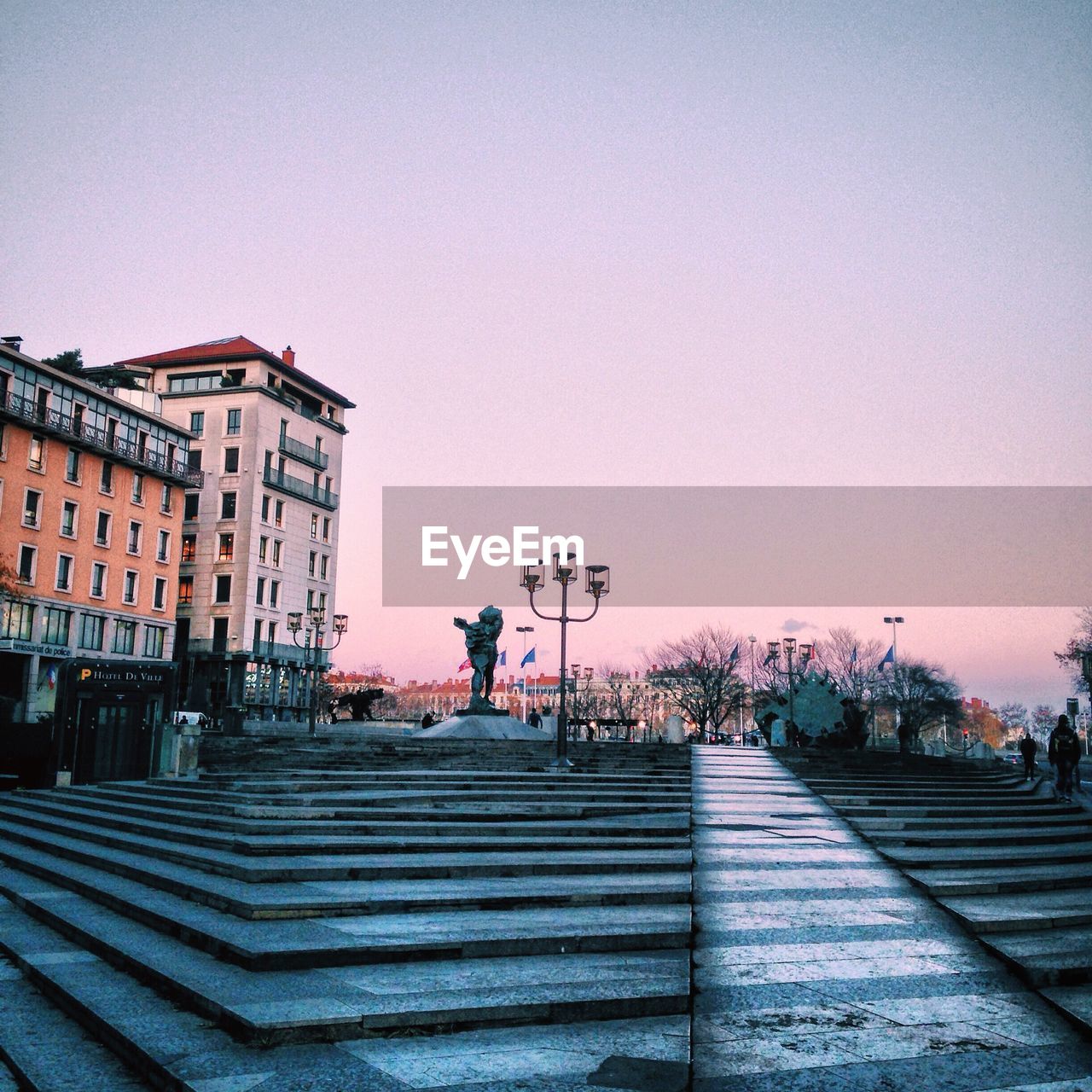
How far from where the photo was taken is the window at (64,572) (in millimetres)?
47219

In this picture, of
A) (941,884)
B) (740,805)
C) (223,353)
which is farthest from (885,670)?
(941,884)

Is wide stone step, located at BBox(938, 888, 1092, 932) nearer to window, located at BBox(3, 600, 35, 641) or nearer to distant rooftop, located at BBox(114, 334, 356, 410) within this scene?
window, located at BBox(3, 600, 35, 641)

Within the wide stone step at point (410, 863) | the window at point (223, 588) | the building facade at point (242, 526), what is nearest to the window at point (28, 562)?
the building facade at point (242, 526)

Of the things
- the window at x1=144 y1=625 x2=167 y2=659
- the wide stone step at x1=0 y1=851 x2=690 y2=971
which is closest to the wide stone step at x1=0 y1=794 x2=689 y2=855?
the wide stone step at x1=0 y1=851 x2=690 y2=971

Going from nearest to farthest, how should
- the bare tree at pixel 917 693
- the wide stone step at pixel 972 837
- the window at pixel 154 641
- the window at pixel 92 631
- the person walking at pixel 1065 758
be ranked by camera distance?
the wide stone step at pixel 972 837 < the person walking at pixel 1065 758 < the window at pixel 92 631 < the window at pixel 154 641 < the bare tree at pixel 917 693

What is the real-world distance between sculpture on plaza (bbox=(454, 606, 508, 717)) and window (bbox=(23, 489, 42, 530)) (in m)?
26.9

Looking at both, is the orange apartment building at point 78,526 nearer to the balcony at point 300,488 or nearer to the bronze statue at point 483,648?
the balcony at point 300,488

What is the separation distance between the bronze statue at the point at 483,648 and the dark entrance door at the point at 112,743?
9.73 m

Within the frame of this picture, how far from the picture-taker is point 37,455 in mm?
46531

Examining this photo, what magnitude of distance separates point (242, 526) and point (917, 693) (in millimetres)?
51465

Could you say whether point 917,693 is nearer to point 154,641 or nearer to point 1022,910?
point 154,641

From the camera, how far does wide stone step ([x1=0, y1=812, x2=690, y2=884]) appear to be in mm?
8711

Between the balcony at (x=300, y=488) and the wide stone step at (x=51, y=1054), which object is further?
the balcony at (x=300, y=488)

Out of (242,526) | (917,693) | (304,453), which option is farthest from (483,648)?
(917,693)
